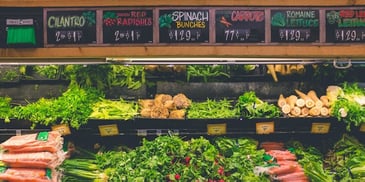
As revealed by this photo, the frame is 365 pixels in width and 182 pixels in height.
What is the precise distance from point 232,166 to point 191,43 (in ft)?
3.96

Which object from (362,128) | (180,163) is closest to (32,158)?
(180,163)

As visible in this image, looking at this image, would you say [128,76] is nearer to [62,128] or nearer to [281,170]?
[62,128]

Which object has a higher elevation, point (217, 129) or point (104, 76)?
point (104, 76)

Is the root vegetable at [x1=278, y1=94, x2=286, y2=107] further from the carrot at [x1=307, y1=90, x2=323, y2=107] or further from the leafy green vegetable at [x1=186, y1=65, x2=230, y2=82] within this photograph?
the leafy green vegetable at [x1=186, y1=65, x2=230, y2=82]

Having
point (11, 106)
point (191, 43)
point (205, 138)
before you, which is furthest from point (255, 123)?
point (11, 106)

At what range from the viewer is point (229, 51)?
5.27 m

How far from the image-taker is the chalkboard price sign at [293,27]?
5.29 m

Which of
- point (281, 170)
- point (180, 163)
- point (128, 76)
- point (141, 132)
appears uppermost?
point (128, 76)

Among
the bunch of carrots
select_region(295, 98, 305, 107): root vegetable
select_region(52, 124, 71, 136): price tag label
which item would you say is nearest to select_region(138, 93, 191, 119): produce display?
select_region(52, 124, 71, 136): price tag label

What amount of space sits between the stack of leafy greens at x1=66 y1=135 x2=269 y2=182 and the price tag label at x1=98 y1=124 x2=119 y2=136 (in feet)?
0.78

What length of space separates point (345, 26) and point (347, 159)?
4.63ft

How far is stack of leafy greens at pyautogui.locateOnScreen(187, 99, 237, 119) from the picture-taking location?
5.72m

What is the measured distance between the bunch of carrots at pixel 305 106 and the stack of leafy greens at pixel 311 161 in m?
0.37

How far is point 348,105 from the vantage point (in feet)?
18.5
